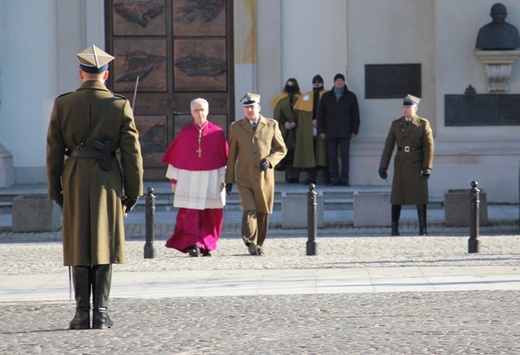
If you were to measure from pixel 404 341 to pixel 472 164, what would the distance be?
12.9m

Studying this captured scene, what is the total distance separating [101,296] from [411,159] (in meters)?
8.23

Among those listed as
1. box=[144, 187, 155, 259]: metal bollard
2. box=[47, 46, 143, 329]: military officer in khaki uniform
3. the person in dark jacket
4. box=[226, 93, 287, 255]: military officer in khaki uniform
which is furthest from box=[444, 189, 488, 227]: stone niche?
box=[47, 46, 143, 329]: military officer in khaki uniform

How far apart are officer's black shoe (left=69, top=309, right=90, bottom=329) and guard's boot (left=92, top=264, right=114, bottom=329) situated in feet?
0.16

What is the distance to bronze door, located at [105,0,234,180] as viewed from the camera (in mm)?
22609

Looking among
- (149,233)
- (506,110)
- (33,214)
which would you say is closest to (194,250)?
(149,233)

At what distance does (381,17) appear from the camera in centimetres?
2178

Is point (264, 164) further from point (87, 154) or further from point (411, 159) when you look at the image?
point (87, 154)

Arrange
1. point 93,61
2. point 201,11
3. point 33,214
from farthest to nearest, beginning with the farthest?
point 201,11, point 33,214, point 93,61

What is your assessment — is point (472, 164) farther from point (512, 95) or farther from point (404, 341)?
point (404, 341)

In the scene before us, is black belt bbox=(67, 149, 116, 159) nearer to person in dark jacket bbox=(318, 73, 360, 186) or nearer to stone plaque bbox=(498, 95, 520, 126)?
person in dark jacket bbox=(318, 73, 360, 186)

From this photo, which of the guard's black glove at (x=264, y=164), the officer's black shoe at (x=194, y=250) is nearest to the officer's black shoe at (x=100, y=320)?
the officer's black shoe at (x=194, y=250)

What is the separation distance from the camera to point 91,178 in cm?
923

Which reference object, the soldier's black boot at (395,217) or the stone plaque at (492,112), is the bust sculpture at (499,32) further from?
the soldier's black boot at (395,217)

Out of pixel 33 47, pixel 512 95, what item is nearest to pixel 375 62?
pixel 512 95
